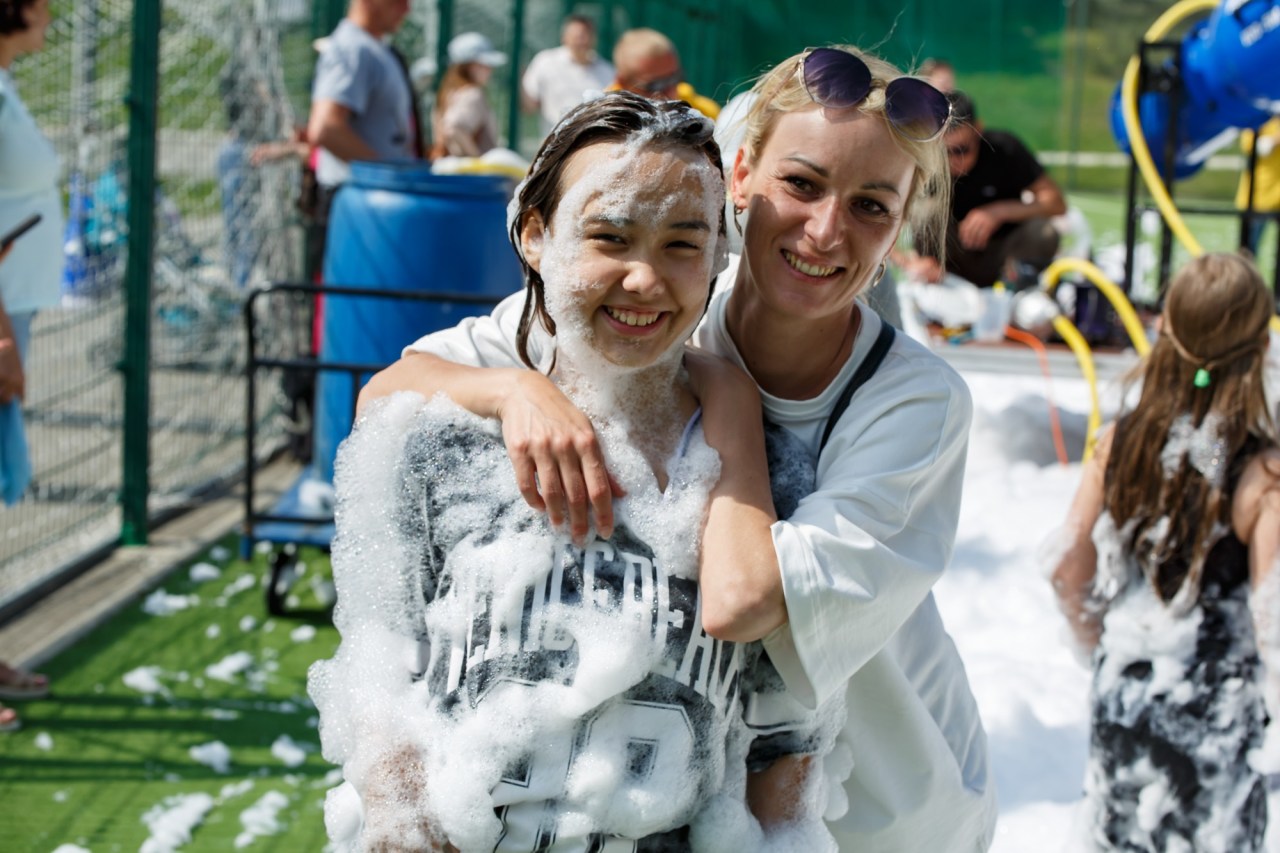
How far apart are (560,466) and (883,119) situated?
1.90ft

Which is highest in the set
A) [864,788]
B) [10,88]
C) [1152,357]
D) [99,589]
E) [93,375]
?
[10,88]

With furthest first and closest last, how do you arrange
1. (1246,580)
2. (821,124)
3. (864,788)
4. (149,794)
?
(149,794)
(1246,580)
(864,788)
(821,124)

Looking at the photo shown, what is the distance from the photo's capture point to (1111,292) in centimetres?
613

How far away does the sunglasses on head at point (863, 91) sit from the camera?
1703 mm

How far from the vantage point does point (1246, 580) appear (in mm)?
2939

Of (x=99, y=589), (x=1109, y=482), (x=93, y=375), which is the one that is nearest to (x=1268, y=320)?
(x=1109, y=482)

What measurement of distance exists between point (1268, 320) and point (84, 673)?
11.0 ft

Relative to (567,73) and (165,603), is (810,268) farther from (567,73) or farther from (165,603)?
(567,73)

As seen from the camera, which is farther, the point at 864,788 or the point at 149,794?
the point at 149,794

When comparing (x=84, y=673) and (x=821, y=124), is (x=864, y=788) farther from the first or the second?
(x=84, y=673)

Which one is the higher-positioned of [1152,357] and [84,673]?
[1152,357]

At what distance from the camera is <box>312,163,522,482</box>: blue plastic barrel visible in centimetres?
477

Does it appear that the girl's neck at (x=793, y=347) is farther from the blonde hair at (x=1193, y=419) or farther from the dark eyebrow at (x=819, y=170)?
the blonde hair at (x=1193, y=419)

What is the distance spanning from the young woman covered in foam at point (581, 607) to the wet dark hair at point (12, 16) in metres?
2.71
